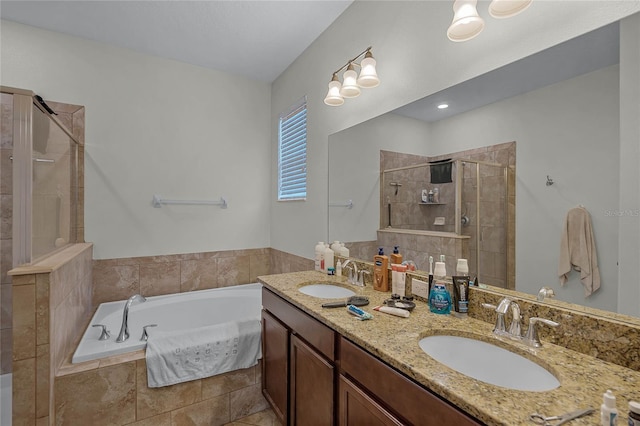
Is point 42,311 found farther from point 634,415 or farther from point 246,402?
point 634,415

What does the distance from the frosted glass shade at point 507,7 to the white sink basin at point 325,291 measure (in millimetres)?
1413

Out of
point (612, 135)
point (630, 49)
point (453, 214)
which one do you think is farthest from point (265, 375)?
point (630, 49)

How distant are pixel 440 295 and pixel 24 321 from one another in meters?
1.94

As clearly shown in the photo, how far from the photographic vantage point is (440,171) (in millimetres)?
1442

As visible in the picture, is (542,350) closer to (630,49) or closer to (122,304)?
(630,49)

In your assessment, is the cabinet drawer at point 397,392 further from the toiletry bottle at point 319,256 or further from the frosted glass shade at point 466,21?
the frosted glass shade at point 466,21

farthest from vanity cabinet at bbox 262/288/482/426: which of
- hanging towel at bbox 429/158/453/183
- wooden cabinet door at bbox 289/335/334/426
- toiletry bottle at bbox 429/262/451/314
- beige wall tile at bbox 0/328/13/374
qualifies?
beige wall tile at bbox 0/328/13/374

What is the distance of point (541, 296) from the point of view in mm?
1041

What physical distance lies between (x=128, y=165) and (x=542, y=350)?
305 cm

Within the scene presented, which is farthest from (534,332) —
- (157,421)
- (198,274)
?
(198,274)

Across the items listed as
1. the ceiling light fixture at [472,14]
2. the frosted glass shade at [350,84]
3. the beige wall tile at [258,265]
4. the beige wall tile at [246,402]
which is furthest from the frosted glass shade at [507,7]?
the beige wall tile at [258,265]

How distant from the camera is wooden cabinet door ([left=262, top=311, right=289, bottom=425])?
5.22 feet

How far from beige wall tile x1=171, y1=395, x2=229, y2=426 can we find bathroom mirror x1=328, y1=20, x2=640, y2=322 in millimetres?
1540

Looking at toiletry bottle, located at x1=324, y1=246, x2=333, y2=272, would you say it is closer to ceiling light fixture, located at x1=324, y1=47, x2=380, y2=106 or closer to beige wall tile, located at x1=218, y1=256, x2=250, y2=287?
ceiling light fixture, located at x1=324, y1=47, x2=380, y2=106
